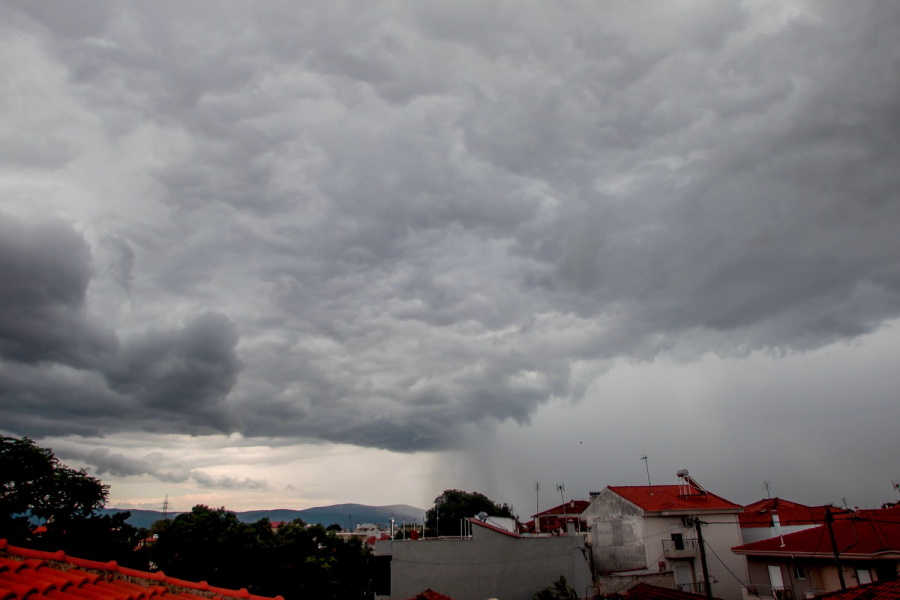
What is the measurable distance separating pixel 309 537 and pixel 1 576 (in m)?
36.3

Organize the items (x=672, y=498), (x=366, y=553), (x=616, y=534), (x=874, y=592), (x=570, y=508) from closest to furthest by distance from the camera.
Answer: (x=874, y=592), (x=366, y=553), (x=616, y=534), (x=672, y=498), (x=570, y=508)

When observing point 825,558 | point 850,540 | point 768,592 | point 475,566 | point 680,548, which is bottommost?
point 768,592

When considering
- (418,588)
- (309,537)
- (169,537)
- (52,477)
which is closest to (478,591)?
(418,588)

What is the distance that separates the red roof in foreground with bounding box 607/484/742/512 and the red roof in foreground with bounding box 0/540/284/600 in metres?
51.4

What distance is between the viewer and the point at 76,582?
8430 millimetres

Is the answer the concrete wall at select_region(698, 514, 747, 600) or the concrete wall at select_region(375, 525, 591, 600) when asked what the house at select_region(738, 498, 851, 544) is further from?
the concrete wall at select_region(375, 525, 591, 600)

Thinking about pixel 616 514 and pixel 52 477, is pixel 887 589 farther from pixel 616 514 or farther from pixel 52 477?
pixel 52 477

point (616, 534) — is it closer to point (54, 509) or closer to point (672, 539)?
point (672, 539)

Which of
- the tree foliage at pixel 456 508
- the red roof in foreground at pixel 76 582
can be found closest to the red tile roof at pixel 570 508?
the tree foliage at pixel 456 508

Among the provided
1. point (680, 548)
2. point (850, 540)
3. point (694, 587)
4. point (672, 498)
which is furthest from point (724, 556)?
point (850, 540)

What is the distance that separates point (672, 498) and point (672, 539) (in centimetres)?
523

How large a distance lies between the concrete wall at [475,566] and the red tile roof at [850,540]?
16329mm

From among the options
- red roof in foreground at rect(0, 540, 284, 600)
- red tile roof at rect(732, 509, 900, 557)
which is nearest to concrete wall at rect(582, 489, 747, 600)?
red tile roof at rect(732, 509, 900, 557)

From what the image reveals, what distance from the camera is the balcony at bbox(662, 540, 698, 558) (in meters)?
51.1
